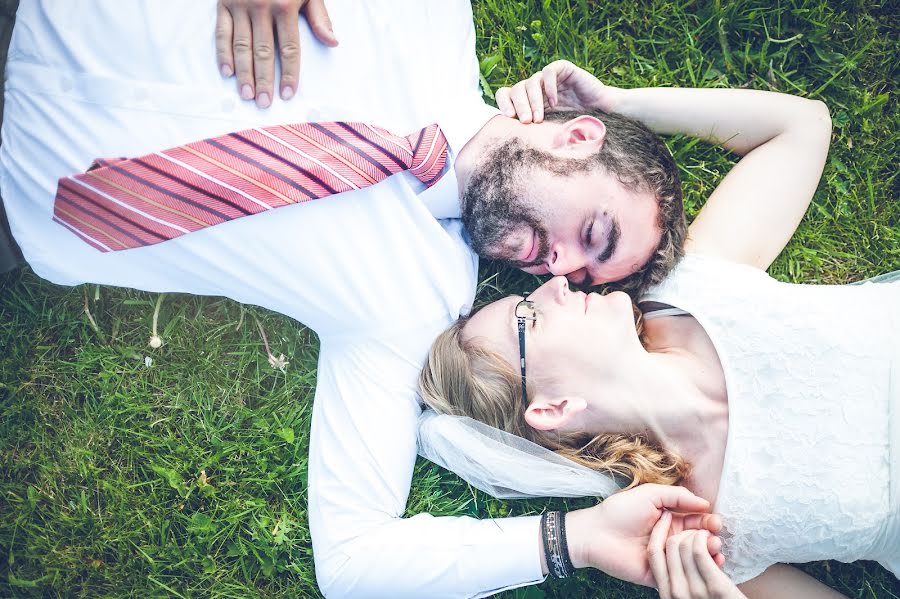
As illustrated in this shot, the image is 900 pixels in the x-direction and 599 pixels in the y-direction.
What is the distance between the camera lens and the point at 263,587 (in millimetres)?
3668

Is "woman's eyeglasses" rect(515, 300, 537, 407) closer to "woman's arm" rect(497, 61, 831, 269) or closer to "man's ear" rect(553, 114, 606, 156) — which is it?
"man's ear" rect(553, 114, 606, 156)

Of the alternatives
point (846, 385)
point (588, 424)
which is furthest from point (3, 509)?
point (846, 385)

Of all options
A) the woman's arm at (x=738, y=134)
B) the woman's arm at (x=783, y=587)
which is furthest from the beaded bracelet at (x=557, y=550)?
the woman's arm at (x=738, y=134)

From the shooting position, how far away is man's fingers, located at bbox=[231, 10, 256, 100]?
9.45ft

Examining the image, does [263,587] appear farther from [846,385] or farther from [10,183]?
[846,385]

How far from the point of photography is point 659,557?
9.57 ft

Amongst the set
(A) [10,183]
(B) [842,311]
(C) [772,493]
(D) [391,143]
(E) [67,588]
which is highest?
(D) [391,143]

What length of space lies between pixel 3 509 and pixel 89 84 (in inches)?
103

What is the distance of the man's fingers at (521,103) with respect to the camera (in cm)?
340

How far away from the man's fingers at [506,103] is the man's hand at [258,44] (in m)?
1.18

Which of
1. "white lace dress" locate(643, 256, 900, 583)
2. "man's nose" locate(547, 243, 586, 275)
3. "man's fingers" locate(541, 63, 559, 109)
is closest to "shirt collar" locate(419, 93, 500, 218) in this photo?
"man's fingers" locate(541, 63, 559, 109)

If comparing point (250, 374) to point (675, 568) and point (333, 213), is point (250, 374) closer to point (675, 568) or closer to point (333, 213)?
point (333, 213)

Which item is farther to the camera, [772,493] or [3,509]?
[3,509]

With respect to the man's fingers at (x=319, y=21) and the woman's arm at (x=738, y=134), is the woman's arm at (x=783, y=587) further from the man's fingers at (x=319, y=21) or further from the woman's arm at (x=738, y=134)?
the man's fingers at (x=319, y=21)
